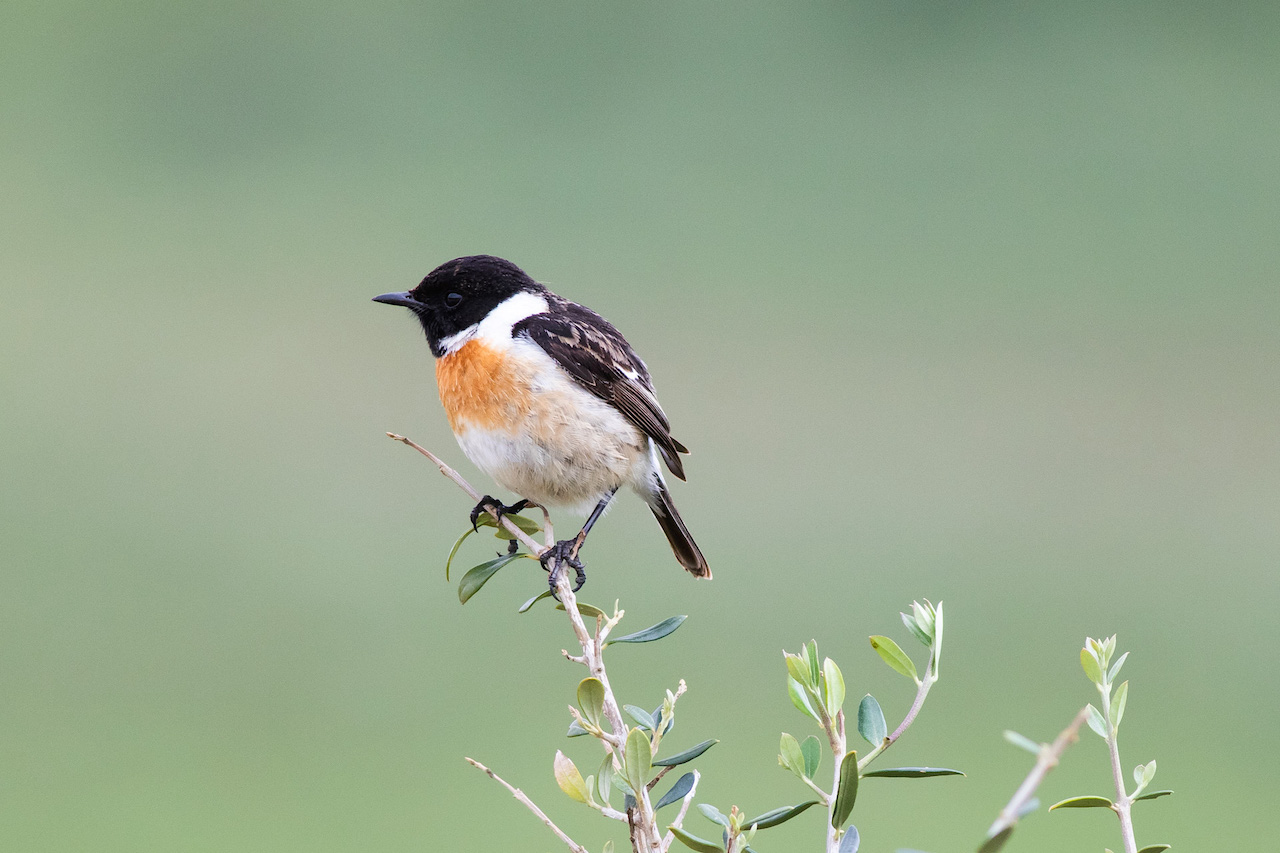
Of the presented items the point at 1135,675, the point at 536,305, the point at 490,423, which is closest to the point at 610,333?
the point at 536,305

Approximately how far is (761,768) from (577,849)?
6078 millimetres

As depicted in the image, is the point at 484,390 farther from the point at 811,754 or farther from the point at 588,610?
the point at 811,754

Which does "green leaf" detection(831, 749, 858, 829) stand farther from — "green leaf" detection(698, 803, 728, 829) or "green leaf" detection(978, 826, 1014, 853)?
"green leaf" detection(978, 826, 1014, 853)

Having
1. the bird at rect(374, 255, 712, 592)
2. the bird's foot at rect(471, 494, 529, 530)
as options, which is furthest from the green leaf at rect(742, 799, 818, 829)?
the bird at rect(374, 255, 712, 592)

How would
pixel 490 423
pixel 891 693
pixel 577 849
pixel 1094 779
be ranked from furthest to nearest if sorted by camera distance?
pixel 891 693 < pixel 1094 779 < pixel 490 423 < pixel 577 849

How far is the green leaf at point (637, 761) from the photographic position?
1150 millimetres

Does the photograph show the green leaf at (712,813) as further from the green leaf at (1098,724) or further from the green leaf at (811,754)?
the green leaf at (1098,724)

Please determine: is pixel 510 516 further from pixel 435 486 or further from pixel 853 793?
pixel 435 486

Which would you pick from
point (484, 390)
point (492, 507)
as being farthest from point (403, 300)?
point (492, 507)

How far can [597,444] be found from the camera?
2.90 meters

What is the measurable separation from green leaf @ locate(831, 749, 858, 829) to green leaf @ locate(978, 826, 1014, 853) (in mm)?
285

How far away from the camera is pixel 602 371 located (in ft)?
9.72

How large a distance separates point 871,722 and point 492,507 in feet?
5.28

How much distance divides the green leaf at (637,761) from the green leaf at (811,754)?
154 millimetres
